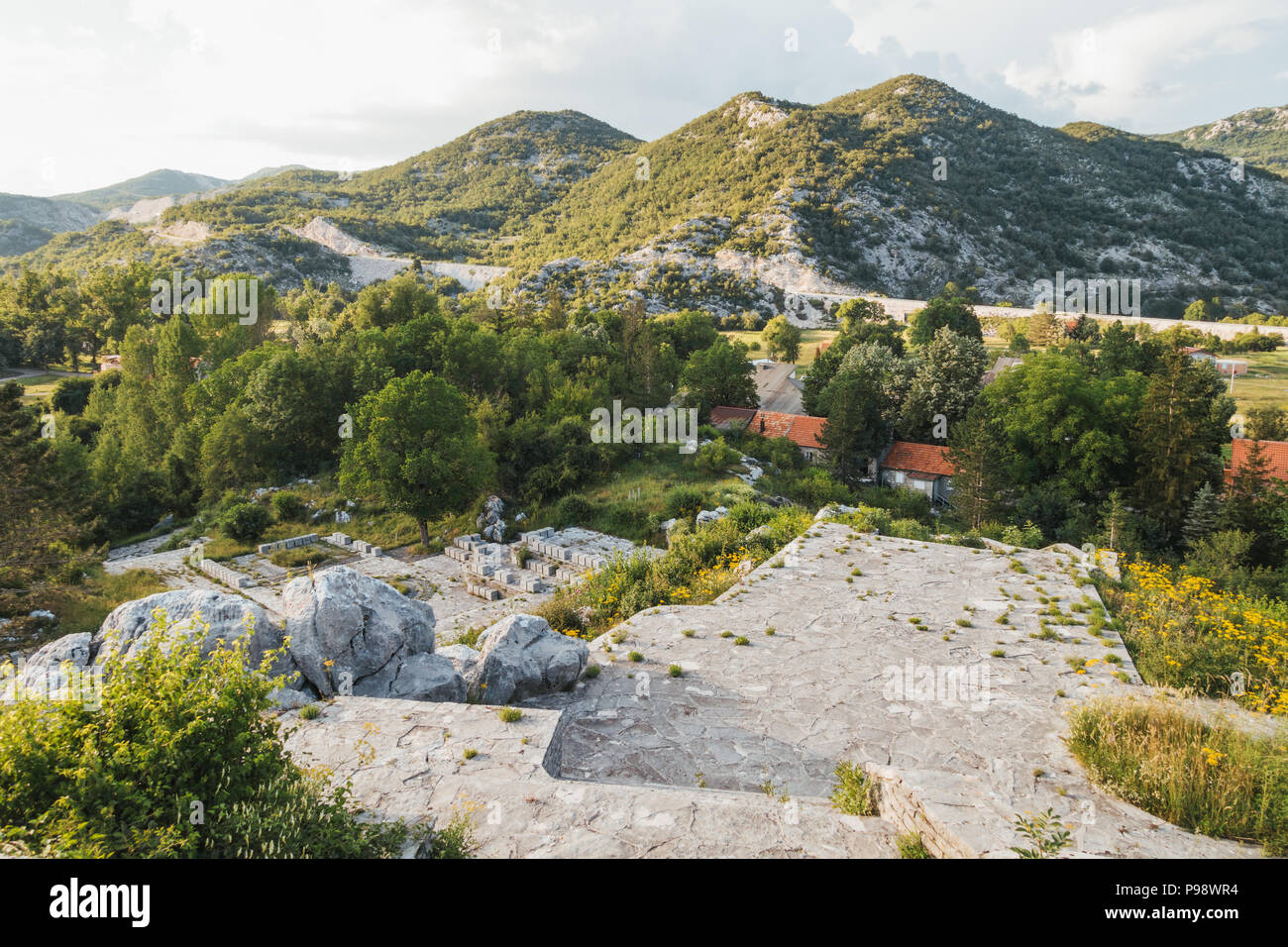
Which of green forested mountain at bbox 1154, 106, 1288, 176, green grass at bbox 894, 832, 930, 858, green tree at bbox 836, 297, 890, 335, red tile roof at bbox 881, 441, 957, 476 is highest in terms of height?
green forested mountain at bbox 1154, 106, 1288, 176

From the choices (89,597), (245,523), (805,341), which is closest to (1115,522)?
(245,523)

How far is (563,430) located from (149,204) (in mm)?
177683

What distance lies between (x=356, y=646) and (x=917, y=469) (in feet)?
101

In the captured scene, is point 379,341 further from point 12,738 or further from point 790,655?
point 12,738

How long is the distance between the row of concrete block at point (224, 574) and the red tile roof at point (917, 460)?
2845 centimetres

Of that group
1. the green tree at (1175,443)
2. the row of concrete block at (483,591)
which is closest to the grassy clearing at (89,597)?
the row of concrete block at (483,591)

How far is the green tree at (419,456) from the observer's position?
22984 millimetres

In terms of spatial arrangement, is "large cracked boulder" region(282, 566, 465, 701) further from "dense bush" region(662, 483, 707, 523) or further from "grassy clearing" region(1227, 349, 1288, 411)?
"grassy clearing" region(1227, 349, 1288, 411)

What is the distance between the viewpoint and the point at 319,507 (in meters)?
28.7

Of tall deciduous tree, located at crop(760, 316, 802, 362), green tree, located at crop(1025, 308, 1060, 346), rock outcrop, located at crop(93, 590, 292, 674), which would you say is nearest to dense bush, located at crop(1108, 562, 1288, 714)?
rock outcrop, located at crop(93, 590, 292, 674)

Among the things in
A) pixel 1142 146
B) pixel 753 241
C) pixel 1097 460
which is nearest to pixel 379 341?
pixel 1097 460

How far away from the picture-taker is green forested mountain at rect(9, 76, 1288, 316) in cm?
9306

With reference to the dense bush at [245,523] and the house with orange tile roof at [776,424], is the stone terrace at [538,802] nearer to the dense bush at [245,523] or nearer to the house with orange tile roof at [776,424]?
the dense bush at [245,523]

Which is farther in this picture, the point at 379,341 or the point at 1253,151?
the point at 1253,151
